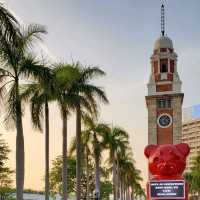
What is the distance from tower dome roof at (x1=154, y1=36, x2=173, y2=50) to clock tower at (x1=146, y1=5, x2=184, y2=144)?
0.80 m

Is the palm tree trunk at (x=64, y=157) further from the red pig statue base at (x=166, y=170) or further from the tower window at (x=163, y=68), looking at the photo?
the tower window at (x=163, y=68)

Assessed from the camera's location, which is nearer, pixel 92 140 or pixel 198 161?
pixel 92 140

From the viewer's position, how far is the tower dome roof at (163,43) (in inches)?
2908

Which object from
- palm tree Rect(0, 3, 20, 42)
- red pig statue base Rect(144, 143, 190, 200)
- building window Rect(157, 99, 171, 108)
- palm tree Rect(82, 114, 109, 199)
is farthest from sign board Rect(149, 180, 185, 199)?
building window Rect(157, 99, 171, 108)

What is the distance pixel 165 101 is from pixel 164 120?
251cm

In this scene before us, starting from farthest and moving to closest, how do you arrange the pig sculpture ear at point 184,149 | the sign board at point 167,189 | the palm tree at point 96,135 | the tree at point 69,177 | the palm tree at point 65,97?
the tree at point 69,177, the palm tree at point 96,135, the palm tree at point 65,97, the pig sculpture ear at point 184,149, the sign board at point 167,189

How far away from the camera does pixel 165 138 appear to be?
69750 mm

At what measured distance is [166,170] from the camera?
25812mm

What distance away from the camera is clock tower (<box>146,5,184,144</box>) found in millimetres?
69625

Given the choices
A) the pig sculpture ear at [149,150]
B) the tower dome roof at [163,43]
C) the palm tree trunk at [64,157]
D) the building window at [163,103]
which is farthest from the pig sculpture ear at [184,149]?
the tower dome roof at [163,43]

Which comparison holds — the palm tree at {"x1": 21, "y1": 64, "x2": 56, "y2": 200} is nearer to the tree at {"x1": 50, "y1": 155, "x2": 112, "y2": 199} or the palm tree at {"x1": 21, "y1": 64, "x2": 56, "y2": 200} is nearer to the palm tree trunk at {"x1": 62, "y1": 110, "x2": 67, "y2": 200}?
the palm tree trunk at {"x1": 62, "y1": 110, "x2": 67, "y2": 200}

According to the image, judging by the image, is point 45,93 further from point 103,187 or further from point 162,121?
point 103,187

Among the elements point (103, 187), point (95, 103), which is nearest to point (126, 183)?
point (103, 187)

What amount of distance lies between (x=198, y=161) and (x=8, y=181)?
3179cm
